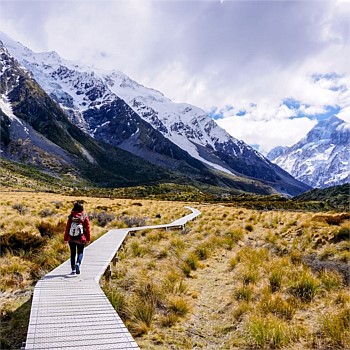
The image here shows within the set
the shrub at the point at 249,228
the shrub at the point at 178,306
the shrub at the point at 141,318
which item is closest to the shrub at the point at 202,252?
the shrub at the point at 178,306

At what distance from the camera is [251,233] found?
19625mm

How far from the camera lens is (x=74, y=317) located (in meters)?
6.49

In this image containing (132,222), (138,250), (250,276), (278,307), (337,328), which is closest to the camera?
(337,328)

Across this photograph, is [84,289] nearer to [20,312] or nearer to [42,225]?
[20,312]

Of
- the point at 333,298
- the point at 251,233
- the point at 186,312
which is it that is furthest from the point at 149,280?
the point at 251,233

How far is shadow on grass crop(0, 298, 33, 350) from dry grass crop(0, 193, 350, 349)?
0.23 meters

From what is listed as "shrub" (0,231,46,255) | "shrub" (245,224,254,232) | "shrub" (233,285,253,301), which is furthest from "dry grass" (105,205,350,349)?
"shrub" (245,224,254,232)

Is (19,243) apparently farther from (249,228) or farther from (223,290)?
(249,228)

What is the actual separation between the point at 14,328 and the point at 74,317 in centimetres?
205

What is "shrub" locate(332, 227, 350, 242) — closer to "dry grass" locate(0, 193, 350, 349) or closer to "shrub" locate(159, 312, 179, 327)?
"dry grass" locate(0, 193, 350, 349)

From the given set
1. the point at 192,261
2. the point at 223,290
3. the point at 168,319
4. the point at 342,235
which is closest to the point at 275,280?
the point at 223,290

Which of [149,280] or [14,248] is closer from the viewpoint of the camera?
[149,280]

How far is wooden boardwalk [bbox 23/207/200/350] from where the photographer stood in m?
5.54

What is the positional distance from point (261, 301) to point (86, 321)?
14.3ft
